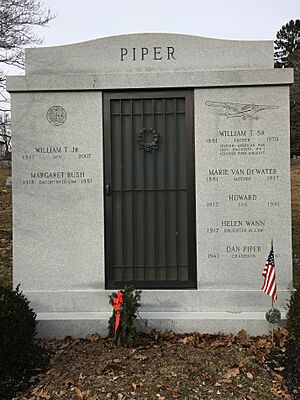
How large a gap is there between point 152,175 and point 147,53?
169cm

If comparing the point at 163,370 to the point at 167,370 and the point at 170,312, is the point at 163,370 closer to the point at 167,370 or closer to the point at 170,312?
the point at 167,370

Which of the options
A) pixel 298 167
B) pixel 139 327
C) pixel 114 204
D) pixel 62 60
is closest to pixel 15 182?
pixel 114 204

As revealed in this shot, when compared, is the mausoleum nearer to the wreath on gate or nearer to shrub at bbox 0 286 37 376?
the wreath on gate

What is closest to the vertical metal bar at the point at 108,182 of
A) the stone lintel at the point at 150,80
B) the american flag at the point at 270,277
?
the stone lintel at the point at 150,80

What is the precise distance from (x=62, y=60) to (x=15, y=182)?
1825mm

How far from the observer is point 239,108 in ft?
19.5

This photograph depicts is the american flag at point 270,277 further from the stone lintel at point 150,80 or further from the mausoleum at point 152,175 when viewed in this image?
the stone lintel at point 150,80

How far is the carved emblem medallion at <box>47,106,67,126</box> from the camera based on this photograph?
6.08 m

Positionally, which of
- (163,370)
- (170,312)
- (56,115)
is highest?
(56,115)

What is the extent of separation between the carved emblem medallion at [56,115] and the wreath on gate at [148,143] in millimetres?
1087

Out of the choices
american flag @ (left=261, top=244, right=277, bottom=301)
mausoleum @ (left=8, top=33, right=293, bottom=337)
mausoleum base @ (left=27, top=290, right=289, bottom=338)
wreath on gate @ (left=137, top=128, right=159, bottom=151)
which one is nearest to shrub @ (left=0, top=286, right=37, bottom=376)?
mausoleum base @ (left=27, top=290, right=289, bottom=338)

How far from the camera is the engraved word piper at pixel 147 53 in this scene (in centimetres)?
602

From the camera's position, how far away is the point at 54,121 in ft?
20.0

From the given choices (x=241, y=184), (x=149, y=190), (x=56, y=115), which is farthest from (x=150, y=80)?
(x=241, y=184)
